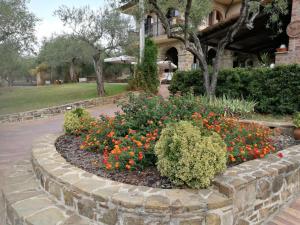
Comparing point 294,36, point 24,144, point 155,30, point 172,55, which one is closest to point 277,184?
point 24,144

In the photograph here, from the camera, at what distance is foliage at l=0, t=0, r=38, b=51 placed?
9.41m

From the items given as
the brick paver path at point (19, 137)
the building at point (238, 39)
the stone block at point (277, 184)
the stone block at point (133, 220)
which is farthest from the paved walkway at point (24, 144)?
the building at point (238, 39)

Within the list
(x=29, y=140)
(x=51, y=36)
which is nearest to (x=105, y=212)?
(x=29, y=140)

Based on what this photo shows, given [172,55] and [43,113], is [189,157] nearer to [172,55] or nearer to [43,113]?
[43,113]

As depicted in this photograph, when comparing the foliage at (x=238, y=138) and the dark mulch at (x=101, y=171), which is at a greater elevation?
the foliage at (x=238, y=138)

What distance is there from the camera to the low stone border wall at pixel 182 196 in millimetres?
2221

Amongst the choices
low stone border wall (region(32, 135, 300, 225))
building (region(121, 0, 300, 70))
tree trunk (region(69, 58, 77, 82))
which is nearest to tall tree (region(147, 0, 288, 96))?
building (region(121, 0, 300, 70))

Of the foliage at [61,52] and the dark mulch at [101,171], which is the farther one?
the foliage at [61,52]

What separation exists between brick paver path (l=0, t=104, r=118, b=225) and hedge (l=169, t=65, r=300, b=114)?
217 inches

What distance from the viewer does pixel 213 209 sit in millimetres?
2258

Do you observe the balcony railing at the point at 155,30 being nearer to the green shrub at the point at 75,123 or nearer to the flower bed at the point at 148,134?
the green shrub at the point at 75,123

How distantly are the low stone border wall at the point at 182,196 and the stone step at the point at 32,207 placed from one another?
0.30ft

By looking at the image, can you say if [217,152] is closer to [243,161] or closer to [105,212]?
[243,161]

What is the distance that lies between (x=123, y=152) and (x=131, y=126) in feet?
3.25
